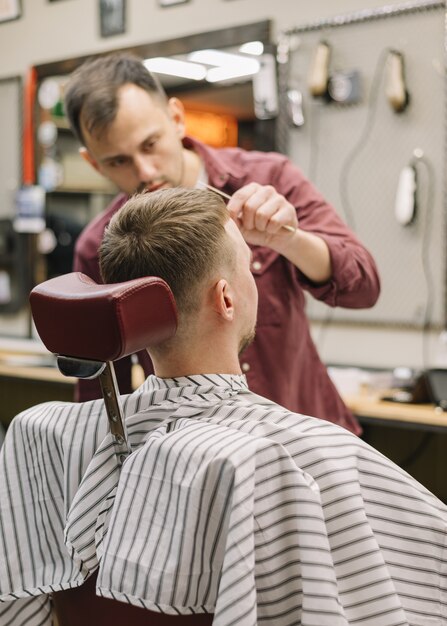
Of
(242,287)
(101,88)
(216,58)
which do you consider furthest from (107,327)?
(216,58)

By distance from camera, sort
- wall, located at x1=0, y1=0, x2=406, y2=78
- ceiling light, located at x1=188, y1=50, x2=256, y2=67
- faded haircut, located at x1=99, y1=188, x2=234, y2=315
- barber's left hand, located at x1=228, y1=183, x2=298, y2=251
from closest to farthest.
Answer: faded haircut, located at x1=99, y1=188, x2=234, y2=315 → barber's left hand, located at x1=228, y1=183, x2=298, y2=251 → wall, located at x1=0, y1=0, x2=406, y2=78 → ceiling light, located at x1=188, y1=50, x2=256, y2=67

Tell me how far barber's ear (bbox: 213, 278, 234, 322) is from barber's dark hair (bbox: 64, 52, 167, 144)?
0.78 meters

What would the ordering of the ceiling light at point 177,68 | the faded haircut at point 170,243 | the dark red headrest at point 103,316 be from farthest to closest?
the ceiling light at point 177,68 < the faded haircut at point 170,243 < the dark red headrest at point 103,316

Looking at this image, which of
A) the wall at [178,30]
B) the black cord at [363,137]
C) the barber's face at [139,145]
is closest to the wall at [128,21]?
the wall at [178,30]

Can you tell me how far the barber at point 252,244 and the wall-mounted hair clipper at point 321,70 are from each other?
105 centimetres

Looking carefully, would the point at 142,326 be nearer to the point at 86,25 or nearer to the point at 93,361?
the point at 93,361

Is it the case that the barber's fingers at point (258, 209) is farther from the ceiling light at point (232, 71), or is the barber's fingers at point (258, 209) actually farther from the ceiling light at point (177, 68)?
the ceiling light at point (177, 68)

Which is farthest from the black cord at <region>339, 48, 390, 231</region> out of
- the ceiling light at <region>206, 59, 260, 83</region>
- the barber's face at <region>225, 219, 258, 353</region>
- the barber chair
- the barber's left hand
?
the barber chair

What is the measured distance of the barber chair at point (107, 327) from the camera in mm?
1054

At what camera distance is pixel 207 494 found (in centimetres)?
111

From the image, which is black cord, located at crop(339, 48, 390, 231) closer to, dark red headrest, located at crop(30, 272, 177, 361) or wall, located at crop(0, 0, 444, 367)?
wall, located at crop(0, 0, 444, 367)

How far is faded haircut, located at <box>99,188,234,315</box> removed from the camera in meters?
1.28

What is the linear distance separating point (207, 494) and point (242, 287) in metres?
0.40

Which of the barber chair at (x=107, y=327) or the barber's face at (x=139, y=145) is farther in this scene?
the barber's face at (x=139, y=145)
